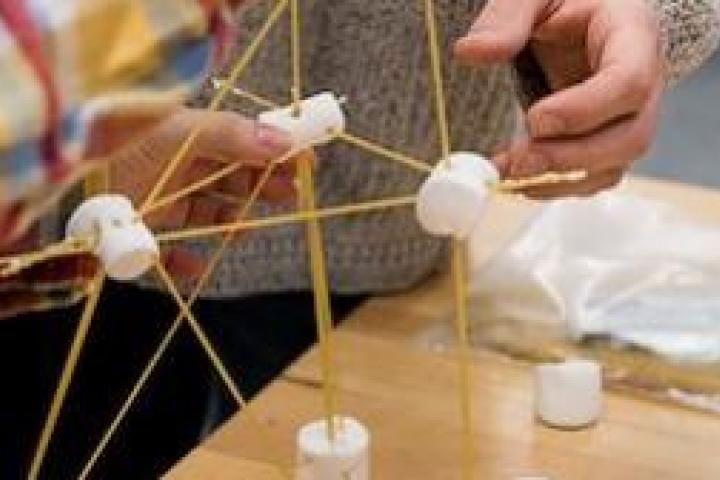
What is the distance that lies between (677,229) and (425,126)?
0.19m

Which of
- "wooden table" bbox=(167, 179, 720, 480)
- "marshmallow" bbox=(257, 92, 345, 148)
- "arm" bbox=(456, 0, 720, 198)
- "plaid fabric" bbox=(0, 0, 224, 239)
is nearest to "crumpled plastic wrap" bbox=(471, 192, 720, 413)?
"wooden table" bbox=(167, 179, 720, 480)

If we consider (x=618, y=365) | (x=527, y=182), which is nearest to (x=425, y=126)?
(x=618, y=365)

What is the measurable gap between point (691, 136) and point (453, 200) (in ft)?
5.67

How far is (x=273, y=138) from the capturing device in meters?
0.51

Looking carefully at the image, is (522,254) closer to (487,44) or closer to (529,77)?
(529,77)

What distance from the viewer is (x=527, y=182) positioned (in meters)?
0.48

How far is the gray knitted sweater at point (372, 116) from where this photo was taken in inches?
28.1

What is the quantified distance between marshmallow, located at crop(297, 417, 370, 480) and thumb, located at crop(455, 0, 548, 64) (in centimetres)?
16

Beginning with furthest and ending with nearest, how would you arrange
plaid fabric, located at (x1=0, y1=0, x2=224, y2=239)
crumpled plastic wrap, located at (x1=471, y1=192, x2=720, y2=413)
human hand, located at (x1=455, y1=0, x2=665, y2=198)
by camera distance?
crumpled plastic wrap, located at (x1=471, y1=192, x2=720, y2=413) < human hand, located at (x1=455, y1=0, x2=665, y2=198) < plaid fabric, located at (x1=0, y1=0, x2=224, y2=239)

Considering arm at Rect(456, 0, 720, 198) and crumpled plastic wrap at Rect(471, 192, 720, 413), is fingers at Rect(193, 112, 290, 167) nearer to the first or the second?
arm at Rect(456, 0, 720, 198)

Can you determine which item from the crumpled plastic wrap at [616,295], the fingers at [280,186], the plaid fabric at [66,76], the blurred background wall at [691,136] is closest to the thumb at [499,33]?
the fingers at [280,186]

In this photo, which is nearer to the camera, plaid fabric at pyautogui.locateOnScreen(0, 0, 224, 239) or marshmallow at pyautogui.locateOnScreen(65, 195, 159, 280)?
plaid fabric at pyautogui.locateOnScreen(0, 0, 224, 239)

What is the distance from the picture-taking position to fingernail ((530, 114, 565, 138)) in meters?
0.55

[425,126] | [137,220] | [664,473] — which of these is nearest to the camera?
[137,220]
